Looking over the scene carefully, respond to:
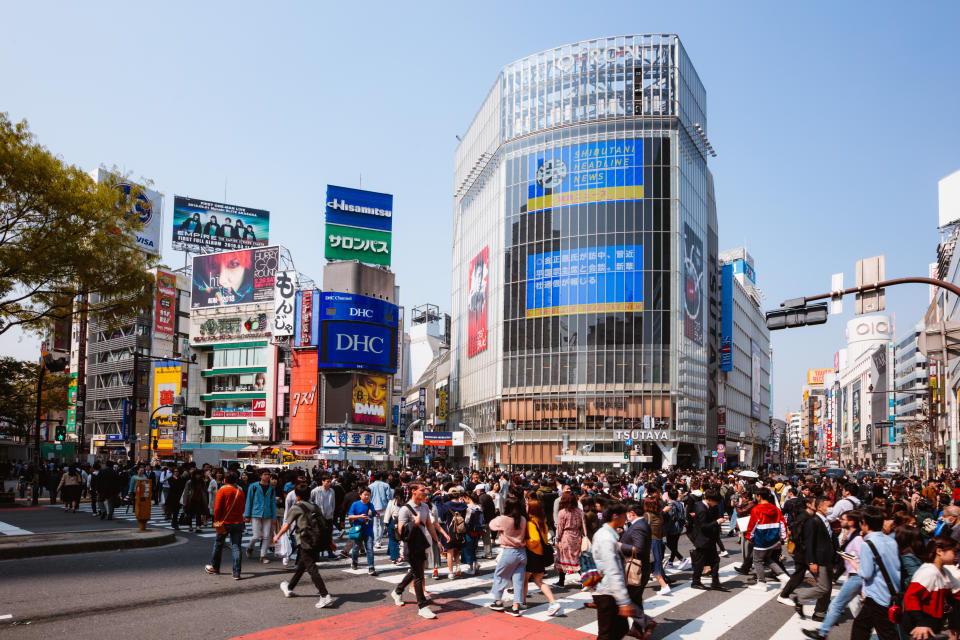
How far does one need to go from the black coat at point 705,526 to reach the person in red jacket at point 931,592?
17.2ft

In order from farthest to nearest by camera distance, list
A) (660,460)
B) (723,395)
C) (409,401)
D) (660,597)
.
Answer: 1. (409,401)
2. (723,395)
3. (660,460)
4. (660,597)

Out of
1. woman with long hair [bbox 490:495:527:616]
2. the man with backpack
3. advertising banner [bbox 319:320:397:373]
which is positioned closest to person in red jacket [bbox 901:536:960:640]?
woman with long hair [bbox 490:495:527:616]

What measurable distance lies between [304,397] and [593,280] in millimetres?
31551

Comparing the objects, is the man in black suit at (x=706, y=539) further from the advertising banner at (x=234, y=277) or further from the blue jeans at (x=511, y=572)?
the advertising banner at (x=234, y=277)

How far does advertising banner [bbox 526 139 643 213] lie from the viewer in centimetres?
7331

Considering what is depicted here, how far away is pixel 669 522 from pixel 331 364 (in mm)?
62113

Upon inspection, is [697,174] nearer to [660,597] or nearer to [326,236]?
[326,236]

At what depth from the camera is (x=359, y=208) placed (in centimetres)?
8019

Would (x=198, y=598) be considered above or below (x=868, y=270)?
below

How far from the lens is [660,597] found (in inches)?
501

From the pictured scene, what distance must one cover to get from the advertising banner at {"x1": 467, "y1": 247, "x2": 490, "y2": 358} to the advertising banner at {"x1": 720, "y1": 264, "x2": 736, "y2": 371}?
112ft

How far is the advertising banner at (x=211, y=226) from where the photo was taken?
9150 cm

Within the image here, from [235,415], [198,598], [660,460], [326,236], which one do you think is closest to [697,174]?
[660,460]

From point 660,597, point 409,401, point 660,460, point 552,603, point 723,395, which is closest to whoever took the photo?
point 552,603
